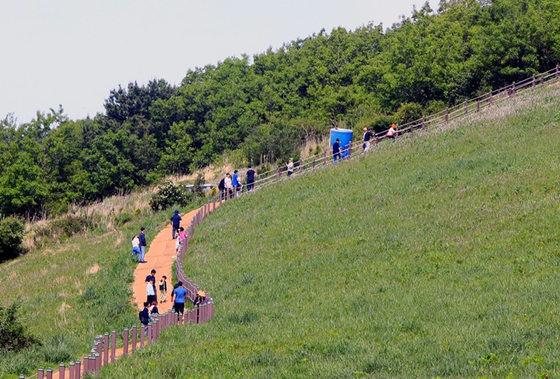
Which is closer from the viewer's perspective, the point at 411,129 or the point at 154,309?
the point at 154,309

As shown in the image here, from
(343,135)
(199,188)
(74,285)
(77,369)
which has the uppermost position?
(343,135)

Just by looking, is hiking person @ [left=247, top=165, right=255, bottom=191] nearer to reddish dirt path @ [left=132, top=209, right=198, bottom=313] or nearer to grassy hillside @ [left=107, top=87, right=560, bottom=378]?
grassy hillside @ [left=107, top=87, right=560, bottom=378]

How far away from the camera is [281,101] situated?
254 feet

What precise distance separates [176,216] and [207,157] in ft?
141

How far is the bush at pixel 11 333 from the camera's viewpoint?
19.9 meters

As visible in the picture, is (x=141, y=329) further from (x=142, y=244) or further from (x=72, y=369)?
(x=142, y=244)

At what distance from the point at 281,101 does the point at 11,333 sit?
59155 mm

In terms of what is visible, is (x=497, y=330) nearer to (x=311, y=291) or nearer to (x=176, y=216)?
(x=311, y=291)

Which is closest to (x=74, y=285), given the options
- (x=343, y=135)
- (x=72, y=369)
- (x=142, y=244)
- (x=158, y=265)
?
(x=142, y=244)

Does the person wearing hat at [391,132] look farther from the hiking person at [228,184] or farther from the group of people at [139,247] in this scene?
the group of people at [139,247]

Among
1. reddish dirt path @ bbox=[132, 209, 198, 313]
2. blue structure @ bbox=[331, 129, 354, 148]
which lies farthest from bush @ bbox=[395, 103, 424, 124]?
reddish dirt path @ bbox=[132, 209, 198, 313]

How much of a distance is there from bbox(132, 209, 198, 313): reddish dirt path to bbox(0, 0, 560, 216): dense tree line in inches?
915

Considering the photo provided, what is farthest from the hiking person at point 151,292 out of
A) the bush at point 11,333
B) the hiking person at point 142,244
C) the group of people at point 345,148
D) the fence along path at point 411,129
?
the group of people at point 345,148

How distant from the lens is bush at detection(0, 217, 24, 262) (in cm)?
4019
